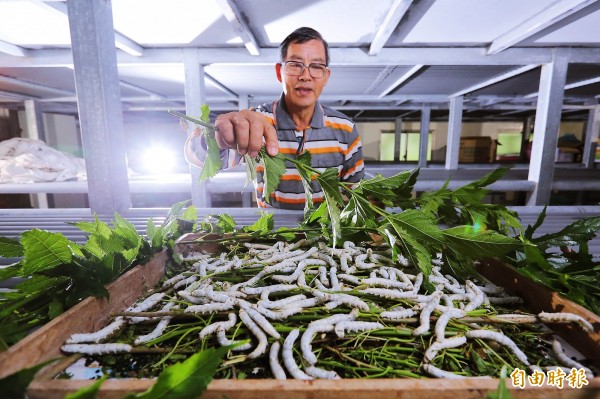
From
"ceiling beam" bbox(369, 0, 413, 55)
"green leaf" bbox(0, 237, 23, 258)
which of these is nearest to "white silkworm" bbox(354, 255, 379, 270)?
"green leaf" bbox(0, 237, 23, 258)

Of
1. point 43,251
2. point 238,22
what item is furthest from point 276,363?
point 238,22

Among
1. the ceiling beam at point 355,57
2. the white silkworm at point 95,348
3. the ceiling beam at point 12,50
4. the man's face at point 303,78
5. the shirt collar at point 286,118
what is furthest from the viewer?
the ceiling beam at point 355,57

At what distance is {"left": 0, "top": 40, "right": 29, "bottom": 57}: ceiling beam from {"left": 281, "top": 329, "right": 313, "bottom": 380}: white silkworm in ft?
14.7

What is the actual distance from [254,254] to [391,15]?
238cm

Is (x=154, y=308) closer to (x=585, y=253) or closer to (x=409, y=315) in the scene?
(x=409, y=315)

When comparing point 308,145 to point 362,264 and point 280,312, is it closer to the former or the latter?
point 362,264

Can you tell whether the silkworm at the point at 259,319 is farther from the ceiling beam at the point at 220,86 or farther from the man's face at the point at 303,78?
the ceiling beam at the point at 220,86

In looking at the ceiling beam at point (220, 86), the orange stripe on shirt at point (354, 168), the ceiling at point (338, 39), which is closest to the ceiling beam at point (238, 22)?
the ceiling at point (338, 39)

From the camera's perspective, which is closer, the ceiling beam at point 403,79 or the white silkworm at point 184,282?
the white silkworm at point 184,282

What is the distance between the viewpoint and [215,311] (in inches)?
33.7

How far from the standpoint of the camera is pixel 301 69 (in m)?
2.06

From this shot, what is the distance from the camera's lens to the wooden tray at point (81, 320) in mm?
600

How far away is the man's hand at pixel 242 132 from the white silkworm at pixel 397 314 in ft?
1.85

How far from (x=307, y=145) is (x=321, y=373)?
1814mm
